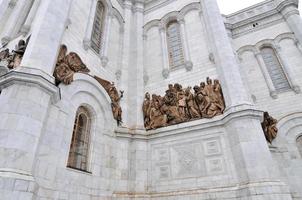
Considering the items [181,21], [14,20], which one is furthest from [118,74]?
[14,20]

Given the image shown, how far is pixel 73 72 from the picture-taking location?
8.33 m

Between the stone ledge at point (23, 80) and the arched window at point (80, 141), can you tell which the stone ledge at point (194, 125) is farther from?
the stone ledge at point (23, 80)

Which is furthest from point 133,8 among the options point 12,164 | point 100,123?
point 12,164

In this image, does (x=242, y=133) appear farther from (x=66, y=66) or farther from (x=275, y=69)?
(x=275, y=69)

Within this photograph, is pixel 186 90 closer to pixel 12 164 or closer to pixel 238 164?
pixel 238 164

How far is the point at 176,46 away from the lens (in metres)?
13.4

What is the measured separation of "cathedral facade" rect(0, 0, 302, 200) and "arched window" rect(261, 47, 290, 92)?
9 cm

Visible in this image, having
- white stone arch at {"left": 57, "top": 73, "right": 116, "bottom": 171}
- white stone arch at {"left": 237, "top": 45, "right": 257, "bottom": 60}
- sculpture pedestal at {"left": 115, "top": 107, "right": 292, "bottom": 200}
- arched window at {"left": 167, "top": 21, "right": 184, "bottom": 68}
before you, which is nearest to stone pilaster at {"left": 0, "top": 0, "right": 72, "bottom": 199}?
white stone arch at {"left": 57, "top": 73, "right": 116, "bottom": 171}

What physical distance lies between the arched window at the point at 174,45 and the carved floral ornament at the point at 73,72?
404cm

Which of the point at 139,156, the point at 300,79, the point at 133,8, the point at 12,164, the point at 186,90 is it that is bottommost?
the point at 12,164

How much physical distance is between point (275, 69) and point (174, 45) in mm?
7373

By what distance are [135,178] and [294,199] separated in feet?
25.6

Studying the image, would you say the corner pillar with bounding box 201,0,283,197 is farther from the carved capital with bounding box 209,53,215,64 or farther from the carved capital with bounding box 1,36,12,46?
the carved capital with bounding box 1,36,12,46

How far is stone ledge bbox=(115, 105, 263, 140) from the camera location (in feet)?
27.3
